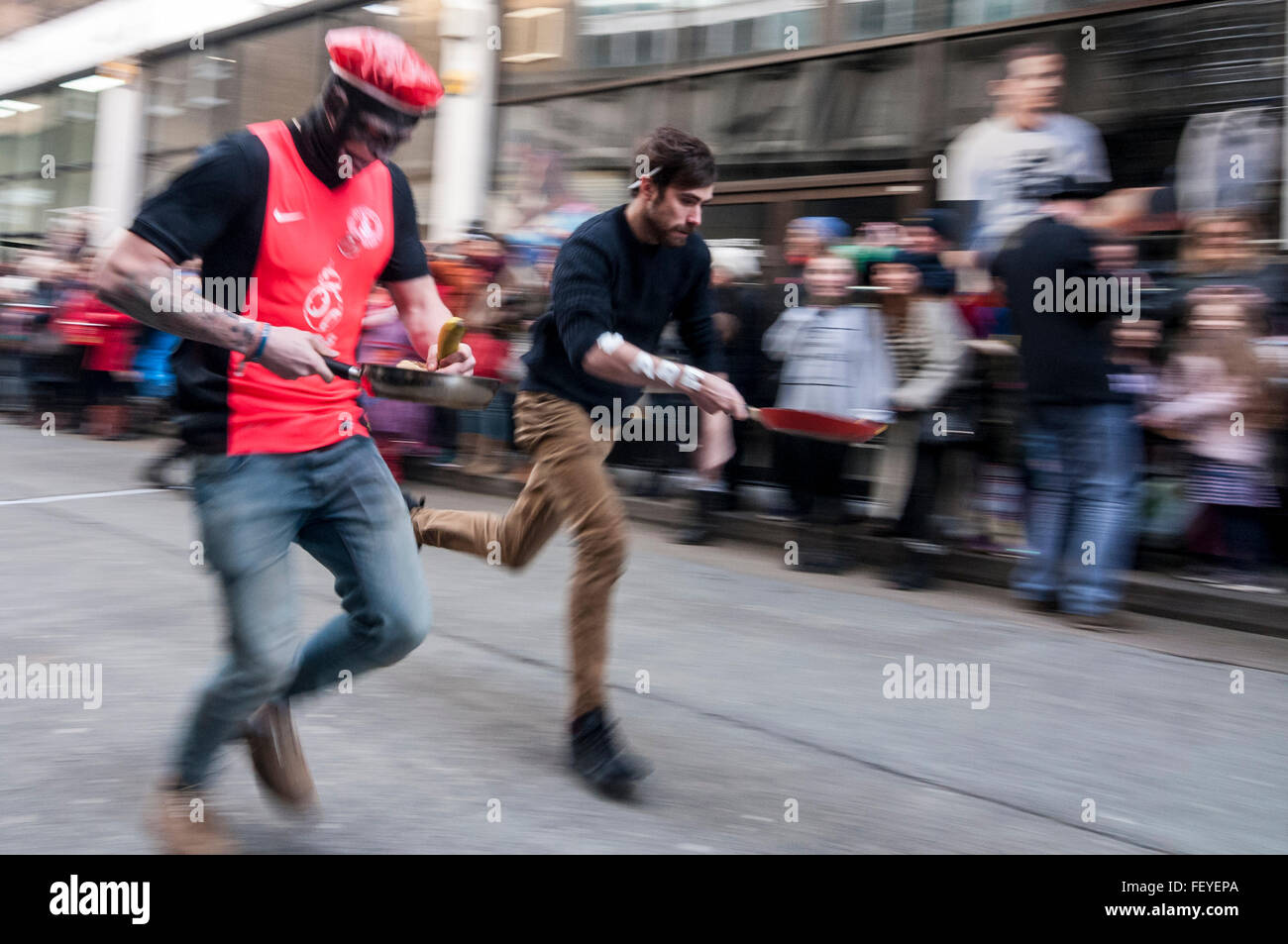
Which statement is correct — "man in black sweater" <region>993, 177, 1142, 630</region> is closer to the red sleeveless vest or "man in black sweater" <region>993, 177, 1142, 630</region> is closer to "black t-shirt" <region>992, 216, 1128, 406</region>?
Result: "black t-shirt" <region>992, 216, 1128, 406</region>

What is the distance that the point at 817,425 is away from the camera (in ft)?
13.8

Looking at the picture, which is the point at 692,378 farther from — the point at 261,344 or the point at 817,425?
the point at 261,344

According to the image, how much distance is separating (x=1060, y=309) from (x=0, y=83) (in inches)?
994

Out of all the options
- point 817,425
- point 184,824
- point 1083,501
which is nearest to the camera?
point 184,824

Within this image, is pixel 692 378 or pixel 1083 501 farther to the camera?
pixel 1083 501

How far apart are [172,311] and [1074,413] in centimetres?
487

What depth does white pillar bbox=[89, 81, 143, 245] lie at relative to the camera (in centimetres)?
2134

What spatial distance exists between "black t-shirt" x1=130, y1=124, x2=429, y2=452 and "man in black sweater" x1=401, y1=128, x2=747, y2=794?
1.09 meters

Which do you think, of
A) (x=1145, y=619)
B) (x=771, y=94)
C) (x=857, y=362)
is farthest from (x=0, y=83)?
(x=1145, y=619)

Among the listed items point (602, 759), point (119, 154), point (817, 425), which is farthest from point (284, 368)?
point (119, 154)

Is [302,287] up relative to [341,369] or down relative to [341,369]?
up

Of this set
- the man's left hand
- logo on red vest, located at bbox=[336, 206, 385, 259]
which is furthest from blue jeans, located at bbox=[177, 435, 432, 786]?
logo on red vest, located at bbox=[336, 206, 385, 259]

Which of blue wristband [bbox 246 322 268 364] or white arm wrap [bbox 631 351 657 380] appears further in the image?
white arm wrap [bbox 631 351 657 380]

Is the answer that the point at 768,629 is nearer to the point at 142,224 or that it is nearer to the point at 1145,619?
the point at 1145,619
